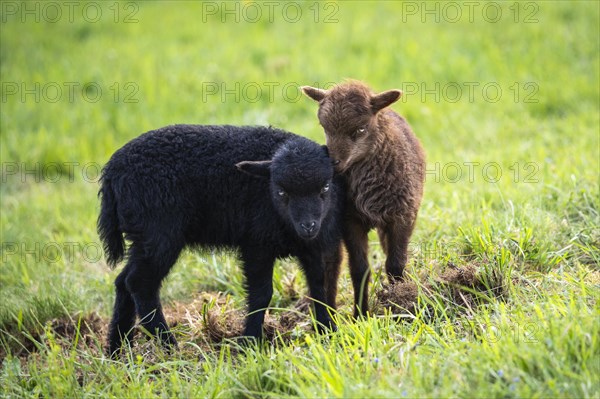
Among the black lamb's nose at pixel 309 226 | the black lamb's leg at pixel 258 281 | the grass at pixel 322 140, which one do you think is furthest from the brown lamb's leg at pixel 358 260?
the black lamb's nose at pixel 309 226

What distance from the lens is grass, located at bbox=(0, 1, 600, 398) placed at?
15.0 feet

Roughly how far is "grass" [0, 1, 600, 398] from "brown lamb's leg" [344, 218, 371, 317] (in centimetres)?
12

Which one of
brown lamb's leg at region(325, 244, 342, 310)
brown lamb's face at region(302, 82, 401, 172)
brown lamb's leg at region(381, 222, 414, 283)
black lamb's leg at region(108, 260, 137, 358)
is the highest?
brown lamb's face at region(302, 82, 401, 172)

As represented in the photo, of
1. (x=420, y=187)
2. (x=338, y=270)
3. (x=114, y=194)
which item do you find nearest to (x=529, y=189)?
(x=420, y=187)

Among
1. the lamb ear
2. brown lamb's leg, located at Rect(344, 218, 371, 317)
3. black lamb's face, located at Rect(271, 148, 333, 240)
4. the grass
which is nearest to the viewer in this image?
the grass

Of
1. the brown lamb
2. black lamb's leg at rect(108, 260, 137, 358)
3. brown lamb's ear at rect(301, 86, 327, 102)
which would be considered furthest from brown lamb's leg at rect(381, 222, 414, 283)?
black lamb's leg at rect(108, 260, 137, 358)

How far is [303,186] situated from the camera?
546 cm

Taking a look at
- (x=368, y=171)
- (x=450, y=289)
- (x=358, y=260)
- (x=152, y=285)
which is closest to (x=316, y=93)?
(x=368, y=171)

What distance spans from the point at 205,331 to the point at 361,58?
780 cm

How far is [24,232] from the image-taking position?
923 centimetres

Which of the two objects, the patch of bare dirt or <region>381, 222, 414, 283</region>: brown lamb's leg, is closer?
the patch of bare dirt

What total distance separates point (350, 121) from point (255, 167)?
74 centimetres

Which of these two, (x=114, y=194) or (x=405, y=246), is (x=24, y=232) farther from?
(x=405, y=246)

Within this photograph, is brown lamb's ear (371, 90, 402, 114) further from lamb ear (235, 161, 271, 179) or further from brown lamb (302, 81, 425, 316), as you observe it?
lamb ear (235, 161, 271, 179)
